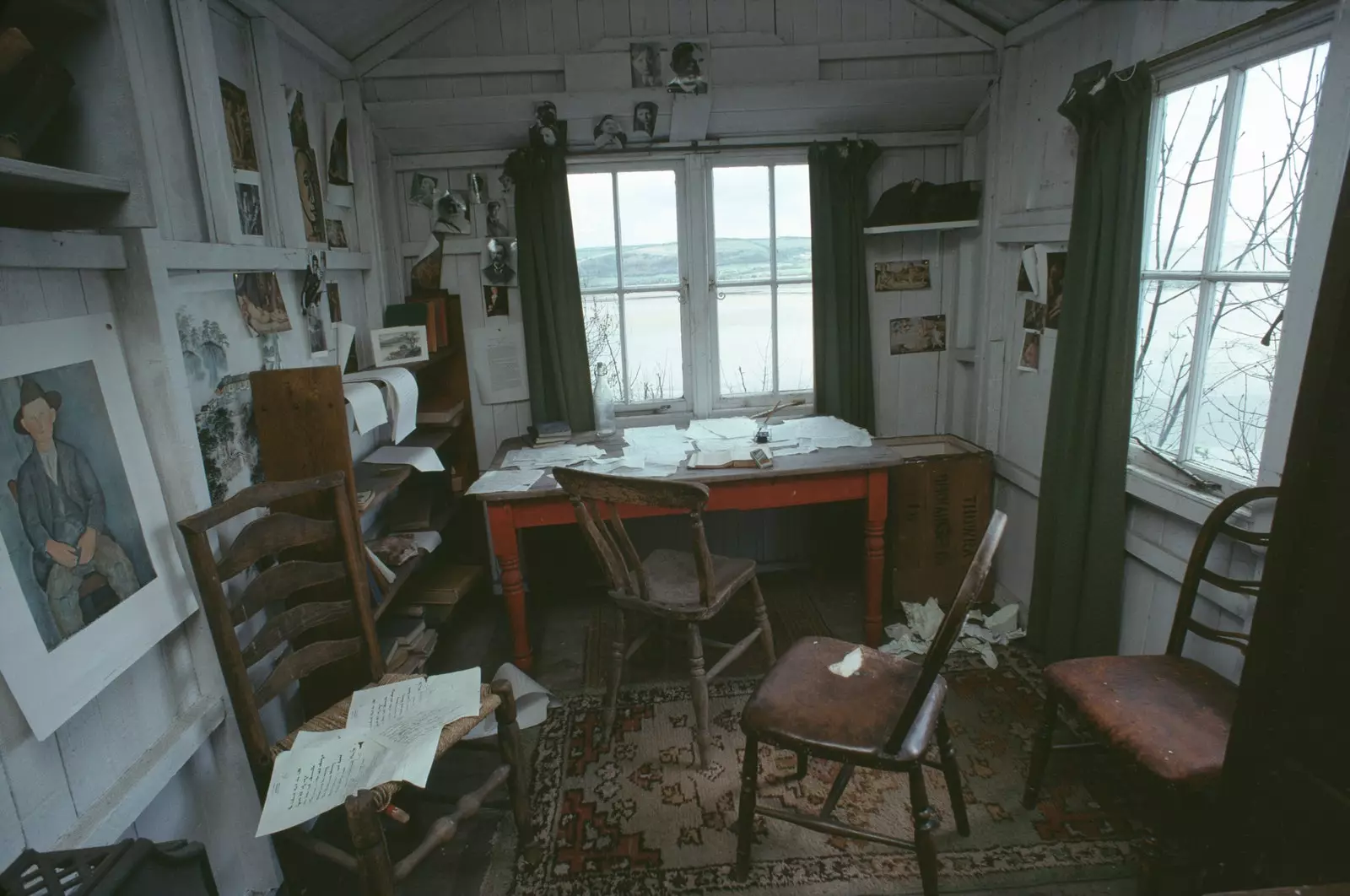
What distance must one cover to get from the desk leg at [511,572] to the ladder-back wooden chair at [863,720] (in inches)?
42.7

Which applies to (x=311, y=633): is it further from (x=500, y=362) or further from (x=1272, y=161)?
(x=1272, y=161)

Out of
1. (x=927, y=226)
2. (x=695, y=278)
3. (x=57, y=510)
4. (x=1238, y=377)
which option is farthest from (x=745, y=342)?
(x=57, y=510)

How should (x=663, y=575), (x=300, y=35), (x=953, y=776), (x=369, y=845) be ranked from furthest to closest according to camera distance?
1. (x=663, y=575)
2. (x=300, y=35)
3. (x=953, y=776)
4. (x=369, y=845)

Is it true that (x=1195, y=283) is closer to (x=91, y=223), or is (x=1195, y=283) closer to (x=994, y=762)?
(x=994, y=762)

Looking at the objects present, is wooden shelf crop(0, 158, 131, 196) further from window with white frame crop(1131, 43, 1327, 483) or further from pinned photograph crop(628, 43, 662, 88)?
window with white frame crop(1131, 43, 1327, 483)

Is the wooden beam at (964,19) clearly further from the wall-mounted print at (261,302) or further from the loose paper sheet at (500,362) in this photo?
the wall-mounted print at (261,302)

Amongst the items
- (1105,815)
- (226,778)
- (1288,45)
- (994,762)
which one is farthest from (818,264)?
(226,778)

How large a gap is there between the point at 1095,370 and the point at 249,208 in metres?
2.42

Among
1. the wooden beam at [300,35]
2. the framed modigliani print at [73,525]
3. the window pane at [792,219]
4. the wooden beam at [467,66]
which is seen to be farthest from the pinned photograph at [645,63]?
the framed modigliani print at [73,525]

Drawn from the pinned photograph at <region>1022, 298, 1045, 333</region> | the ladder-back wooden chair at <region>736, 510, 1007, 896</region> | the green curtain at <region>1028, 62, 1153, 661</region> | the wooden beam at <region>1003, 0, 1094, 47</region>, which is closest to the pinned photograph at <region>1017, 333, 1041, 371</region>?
the pinned photograph at <region>1022, 298, 1045, 333</region>

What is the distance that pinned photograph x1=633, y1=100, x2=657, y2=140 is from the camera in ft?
9.32

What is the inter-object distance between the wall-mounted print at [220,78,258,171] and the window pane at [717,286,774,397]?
1.84 meters

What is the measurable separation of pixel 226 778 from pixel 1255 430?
2.57 meters

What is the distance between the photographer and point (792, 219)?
3.15 metres
